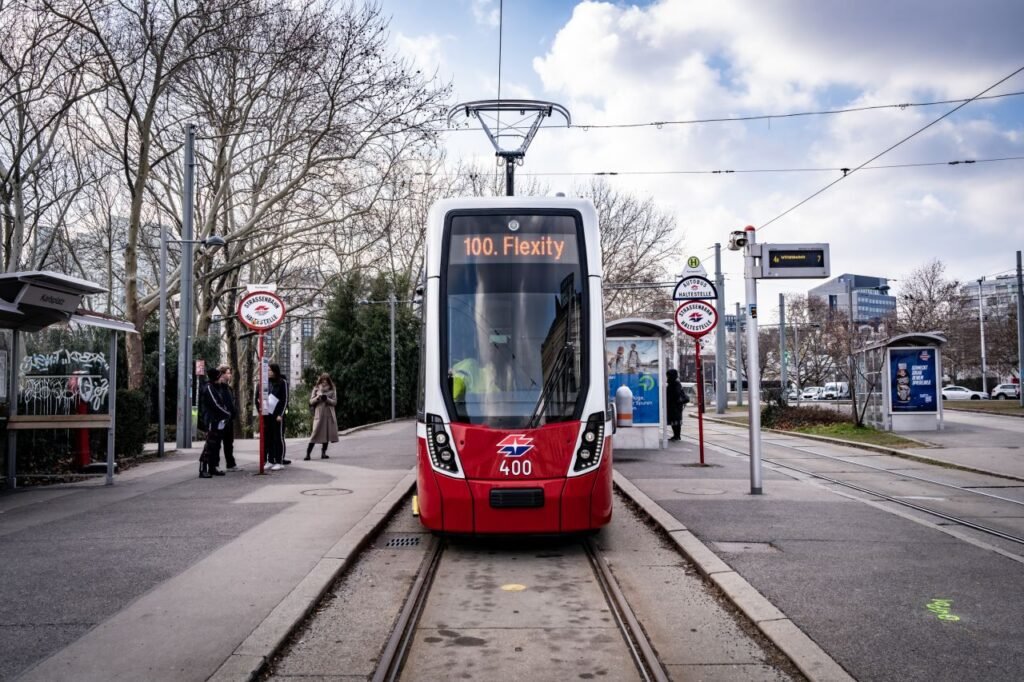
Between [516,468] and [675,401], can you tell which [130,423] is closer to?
[516,468]

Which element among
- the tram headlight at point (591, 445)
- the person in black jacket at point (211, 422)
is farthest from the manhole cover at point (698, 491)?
the person in black jacket at point (211, 422)

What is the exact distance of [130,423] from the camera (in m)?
17.1

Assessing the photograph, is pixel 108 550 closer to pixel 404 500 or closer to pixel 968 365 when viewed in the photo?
pixel 404 500

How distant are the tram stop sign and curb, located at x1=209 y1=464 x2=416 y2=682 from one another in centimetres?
731

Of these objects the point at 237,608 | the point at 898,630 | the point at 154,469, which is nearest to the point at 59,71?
the point at 154,469

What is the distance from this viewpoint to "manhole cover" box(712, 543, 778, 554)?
780 cm

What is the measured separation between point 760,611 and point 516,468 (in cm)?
272

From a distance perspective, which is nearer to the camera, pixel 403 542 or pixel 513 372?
pixel 513 372

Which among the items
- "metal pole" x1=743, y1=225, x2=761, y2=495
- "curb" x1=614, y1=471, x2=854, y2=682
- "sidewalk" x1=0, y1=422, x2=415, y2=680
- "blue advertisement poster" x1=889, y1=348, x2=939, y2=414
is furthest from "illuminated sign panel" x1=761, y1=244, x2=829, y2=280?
"blue advertisement poster" x1=889, y1=348, x2=939, y2=414

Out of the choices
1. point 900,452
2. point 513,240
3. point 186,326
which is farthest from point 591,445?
point 186,326

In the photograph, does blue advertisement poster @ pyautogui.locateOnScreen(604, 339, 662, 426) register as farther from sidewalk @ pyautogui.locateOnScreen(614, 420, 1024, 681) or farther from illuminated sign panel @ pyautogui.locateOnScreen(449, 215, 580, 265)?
illuminated sign panel @ pyautogui.locateOnScreen(449, 215, 580, 265)

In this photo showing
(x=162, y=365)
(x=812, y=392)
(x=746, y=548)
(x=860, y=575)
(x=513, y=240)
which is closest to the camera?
(x=860, y=575)

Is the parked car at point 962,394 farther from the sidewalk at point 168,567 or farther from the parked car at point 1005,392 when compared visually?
the sidewalk at point 168,567

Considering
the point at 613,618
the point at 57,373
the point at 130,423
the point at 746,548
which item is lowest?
the point at 613,618
